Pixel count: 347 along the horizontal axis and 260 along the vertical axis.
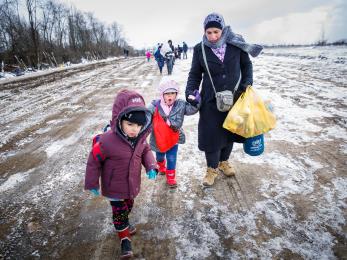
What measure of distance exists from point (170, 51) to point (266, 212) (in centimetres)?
1219

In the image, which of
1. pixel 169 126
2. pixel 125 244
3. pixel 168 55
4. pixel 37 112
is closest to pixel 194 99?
pixel 169 126

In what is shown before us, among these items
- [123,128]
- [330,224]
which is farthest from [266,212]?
[123,128]

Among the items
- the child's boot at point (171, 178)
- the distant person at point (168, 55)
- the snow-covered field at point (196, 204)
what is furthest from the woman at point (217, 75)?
the distant person at point (168, 55)

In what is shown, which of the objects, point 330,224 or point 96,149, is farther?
point 330,224

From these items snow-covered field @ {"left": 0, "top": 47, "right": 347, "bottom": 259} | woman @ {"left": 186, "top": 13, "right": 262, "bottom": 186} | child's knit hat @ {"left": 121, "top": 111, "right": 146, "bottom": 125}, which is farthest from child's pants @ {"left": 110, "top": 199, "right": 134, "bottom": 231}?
woman @ {"left": 186, "top": 13, "right": 262, "bottom": 186}

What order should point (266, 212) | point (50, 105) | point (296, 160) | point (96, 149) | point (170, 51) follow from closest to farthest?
point (96, 149), point (266, 212), point (296, 160), point (50, 105), point (170, 51)

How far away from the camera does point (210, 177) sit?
303cm

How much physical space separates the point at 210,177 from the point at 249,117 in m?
0.93

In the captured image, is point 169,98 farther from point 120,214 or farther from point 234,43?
point 120,214

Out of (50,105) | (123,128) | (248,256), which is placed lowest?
(248,256)

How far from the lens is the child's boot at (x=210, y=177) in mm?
3002

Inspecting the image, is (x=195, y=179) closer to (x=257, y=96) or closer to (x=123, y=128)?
(x=257, y=96)

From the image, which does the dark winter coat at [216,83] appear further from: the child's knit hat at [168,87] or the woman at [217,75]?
the child's knit hat at [168,87]

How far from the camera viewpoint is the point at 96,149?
1900 millimetres
